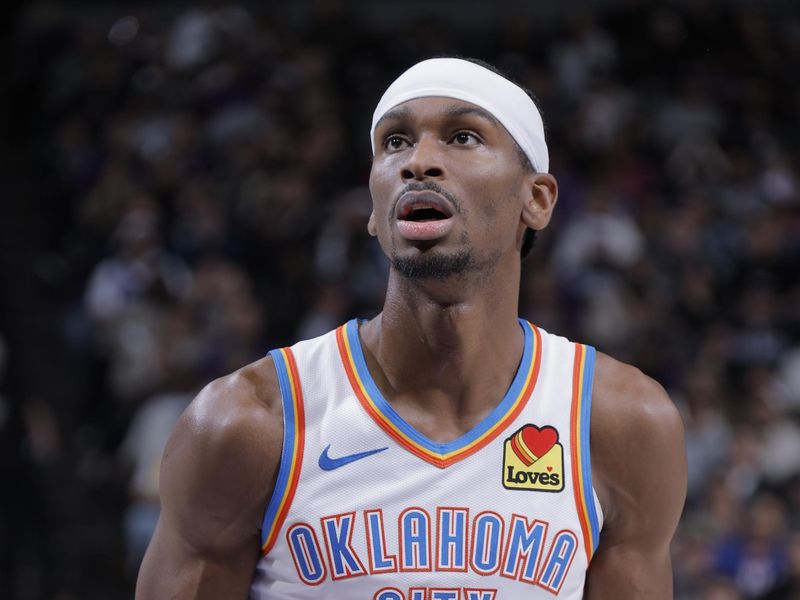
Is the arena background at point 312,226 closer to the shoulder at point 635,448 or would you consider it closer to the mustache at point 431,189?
the shoulder at point 635,448

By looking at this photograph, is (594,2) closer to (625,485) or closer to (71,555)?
(71,555)

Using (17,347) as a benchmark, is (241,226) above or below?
above

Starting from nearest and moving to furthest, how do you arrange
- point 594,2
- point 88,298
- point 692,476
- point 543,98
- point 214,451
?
point 214,451, point 692,476, point 88,298, point 543,98, point 594,2

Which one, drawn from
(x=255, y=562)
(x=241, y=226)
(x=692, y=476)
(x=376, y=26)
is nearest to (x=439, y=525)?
(x=255, y=562)

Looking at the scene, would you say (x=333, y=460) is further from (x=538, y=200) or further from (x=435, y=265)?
(x=538, y=200)

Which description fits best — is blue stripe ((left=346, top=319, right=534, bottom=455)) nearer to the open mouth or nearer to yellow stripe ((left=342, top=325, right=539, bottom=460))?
yellow stripe ((left=342, top=325, right=539, bottom=460))

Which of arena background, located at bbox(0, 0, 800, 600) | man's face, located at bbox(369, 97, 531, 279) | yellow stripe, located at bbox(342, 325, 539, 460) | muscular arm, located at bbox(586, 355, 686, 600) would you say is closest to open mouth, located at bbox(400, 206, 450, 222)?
man's face, located at bbox(369, 97, 531, 279)

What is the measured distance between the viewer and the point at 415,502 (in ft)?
9.46

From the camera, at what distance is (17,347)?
30.7 ft

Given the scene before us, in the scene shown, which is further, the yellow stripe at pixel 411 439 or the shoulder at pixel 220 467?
the yellow stripe at pixel 411 439

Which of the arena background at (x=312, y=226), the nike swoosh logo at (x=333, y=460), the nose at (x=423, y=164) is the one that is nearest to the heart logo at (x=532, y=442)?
the nike swoosh logo at (x=333, y=460)

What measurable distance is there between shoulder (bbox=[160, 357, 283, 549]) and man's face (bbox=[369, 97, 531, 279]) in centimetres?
50

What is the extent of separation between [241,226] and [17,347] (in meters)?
1.88

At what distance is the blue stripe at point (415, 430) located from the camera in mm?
2971
